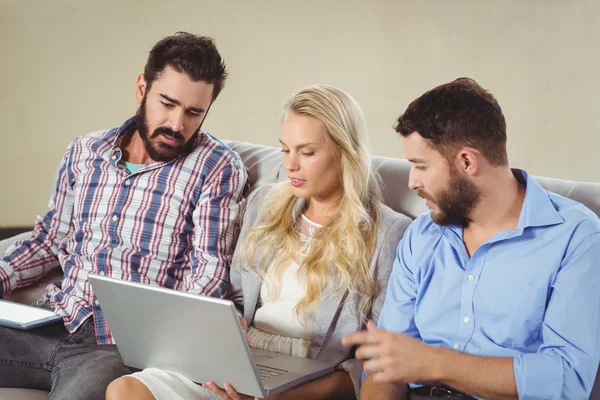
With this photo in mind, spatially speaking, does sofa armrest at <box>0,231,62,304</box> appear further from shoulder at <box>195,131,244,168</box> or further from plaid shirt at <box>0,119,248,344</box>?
shoulder at <box>195,131,244,168</box>

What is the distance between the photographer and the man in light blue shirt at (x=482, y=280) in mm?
1495

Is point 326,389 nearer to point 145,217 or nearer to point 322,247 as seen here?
point 322,247

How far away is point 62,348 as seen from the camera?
208cm

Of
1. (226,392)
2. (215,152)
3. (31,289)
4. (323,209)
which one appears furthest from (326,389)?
(31,289)

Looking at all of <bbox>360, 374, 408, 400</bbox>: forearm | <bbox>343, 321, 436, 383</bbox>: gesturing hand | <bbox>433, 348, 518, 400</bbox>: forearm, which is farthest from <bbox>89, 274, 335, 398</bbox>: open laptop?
<bbox>433, 348, 518, 400</bbox>: forearm

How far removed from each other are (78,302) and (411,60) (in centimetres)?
195

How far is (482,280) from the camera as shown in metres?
1.65

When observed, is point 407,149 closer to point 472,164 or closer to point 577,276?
point 472,164

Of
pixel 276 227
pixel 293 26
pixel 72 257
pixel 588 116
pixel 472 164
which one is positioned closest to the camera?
pixel 472 164

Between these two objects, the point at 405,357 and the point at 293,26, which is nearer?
the point at 405,357

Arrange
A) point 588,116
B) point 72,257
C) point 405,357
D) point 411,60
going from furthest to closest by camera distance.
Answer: point 411,60 → point 588,116 → point 72,257 → point 405,357

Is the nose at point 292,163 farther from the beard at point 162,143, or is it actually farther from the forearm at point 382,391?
the forearm at point 382,391

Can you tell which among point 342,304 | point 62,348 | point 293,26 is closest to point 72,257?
point 62,348

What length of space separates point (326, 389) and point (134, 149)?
1.04m
